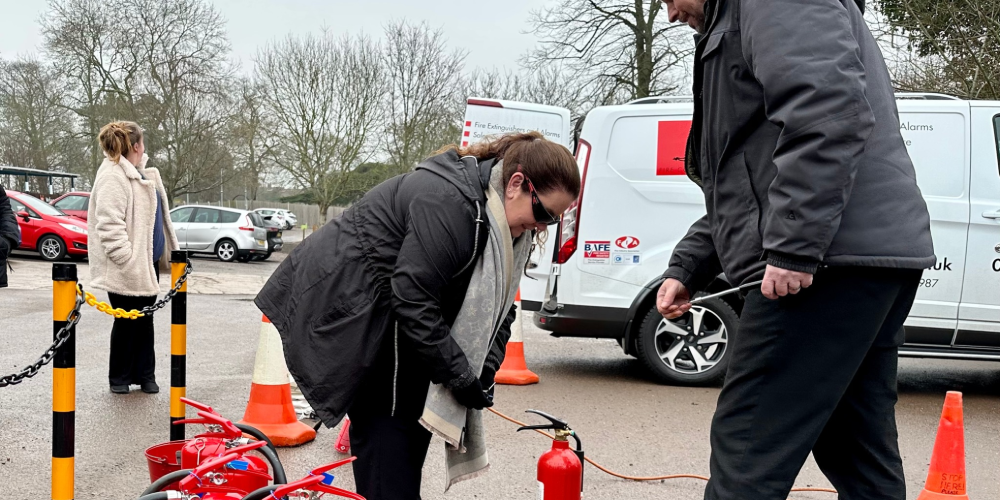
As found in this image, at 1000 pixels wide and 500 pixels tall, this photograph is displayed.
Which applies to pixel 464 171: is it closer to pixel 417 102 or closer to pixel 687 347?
pixel 687 347

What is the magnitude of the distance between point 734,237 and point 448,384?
2.93 ft

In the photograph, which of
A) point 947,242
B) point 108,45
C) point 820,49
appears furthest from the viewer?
point 108,45

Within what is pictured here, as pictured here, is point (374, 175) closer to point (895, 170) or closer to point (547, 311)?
point (547, 311)

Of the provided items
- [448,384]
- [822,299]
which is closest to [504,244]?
[448,384]

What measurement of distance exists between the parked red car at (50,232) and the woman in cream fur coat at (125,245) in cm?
1279

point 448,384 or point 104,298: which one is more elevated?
point 448,384

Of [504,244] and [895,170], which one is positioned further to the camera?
[504,244]

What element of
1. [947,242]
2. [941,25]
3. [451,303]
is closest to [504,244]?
[451,303]

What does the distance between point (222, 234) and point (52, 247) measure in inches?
176

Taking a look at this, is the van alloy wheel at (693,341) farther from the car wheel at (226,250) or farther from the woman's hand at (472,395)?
the car wheel at (226,250)

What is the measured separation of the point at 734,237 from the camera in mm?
2219

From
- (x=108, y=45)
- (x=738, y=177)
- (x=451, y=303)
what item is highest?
(x=108, y=45)

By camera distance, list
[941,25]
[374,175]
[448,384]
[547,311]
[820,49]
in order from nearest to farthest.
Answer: [820,49], [448,384], [547,311], [941,25], [374,175]

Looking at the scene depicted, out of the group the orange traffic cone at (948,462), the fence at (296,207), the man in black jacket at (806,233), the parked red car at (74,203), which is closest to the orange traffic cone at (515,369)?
the orange traffic cone at (948,462)
